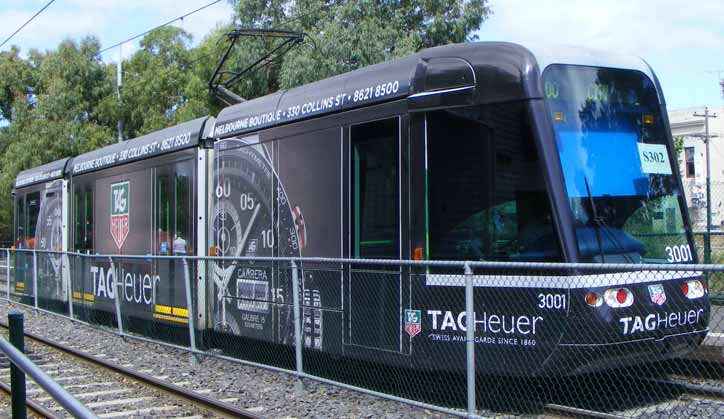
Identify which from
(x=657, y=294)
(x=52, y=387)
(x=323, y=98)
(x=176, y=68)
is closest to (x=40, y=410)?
(x=323, y=98)

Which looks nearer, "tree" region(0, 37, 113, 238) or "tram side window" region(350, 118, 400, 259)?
"tram side window" region(350, 118, 400, 259)

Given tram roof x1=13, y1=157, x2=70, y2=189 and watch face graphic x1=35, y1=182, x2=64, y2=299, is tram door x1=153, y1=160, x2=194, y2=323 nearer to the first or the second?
watch face graphic x1=35, y1=182, x2=64, y2=299

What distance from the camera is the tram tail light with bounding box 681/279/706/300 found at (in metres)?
6.98

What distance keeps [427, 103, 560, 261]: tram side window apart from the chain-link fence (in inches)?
9.8

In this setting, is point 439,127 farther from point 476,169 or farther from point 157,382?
point 157,382

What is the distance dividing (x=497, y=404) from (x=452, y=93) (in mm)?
2839

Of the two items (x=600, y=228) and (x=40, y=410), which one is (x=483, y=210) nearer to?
(x=600, y=228)

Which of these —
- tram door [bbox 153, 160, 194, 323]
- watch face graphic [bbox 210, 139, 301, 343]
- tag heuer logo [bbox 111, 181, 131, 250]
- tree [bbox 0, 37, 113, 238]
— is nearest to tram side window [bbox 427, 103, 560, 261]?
watch face graphic [bbox 210, 139, 301, 343]

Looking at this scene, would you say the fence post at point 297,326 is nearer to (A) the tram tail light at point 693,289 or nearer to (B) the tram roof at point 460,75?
(B) the tram roof at point 460,75

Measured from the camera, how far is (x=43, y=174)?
17359 millimetres

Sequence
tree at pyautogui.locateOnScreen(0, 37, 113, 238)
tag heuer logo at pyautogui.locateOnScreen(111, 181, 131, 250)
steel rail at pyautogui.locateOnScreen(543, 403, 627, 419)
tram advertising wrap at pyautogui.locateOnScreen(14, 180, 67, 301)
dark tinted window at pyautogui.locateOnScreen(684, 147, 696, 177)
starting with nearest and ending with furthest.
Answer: steel rail at pyautogui.locateOnScreen(543, 403, 627, 419)
tag heuer logo at pyautogui.locateOnScreen(111, 181, 131, 250)
tram advertising wrap at pyautogui.locateOnScreen(14, 180, 67, 301)
tree at pyautogui.locateOnScreen(0, 37, 113, 238)
dark tinted window at pyautogui.locateOnScreen(684, 147, 696, 177)

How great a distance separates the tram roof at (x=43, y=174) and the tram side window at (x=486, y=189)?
11393 mm

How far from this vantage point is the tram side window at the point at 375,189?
7629mm

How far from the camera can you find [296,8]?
22875mm
